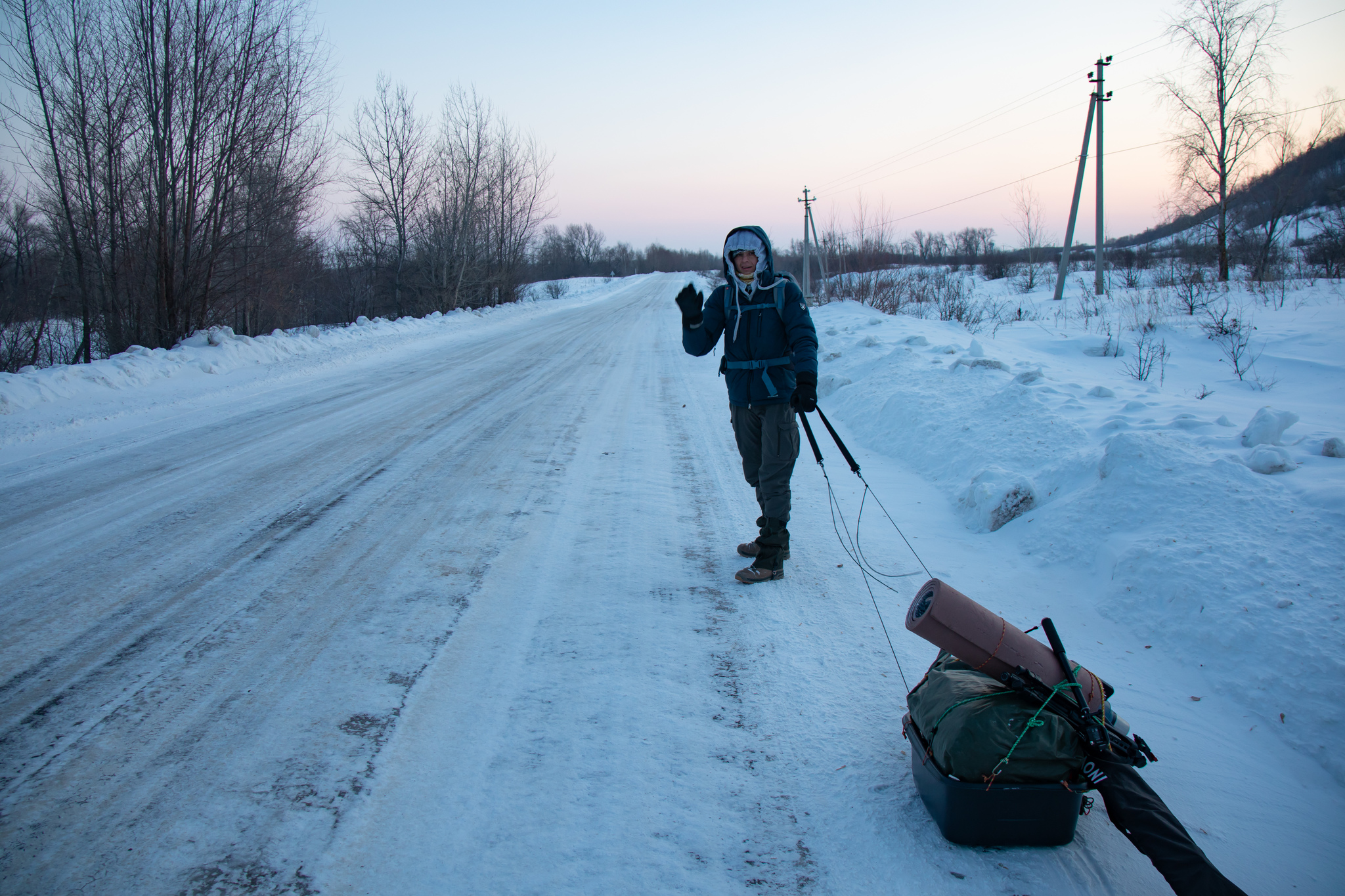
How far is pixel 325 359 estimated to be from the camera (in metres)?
11.9

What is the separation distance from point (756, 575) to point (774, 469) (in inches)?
25.1

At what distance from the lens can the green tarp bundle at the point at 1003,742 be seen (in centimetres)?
196

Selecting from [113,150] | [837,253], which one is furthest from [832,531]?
[837,253]

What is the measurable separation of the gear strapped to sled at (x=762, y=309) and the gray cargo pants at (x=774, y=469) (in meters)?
0.17

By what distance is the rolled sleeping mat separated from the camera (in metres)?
2.10

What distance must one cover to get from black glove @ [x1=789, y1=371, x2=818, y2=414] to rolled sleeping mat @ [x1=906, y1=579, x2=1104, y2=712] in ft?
5.34

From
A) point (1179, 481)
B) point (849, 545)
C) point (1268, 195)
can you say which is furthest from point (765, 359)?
point (1268, 195)

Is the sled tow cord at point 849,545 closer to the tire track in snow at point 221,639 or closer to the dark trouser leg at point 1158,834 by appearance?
the dark trouser leg at point 1158,834

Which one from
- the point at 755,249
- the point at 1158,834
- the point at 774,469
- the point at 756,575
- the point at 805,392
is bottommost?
the point at 1158,834

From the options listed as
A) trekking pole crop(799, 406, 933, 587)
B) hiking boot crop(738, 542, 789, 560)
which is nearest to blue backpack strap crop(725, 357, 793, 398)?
trekking pole crop(799, 406, 933, 587)

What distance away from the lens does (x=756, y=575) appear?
12.3ft

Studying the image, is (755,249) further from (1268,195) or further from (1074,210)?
(1268,195)

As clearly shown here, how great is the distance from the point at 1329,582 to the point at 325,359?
1323 centimetres

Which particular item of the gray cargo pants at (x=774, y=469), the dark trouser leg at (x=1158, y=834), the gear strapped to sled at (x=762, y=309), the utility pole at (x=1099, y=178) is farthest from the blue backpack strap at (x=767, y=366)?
the utility pole at (x=1099, y=178)
